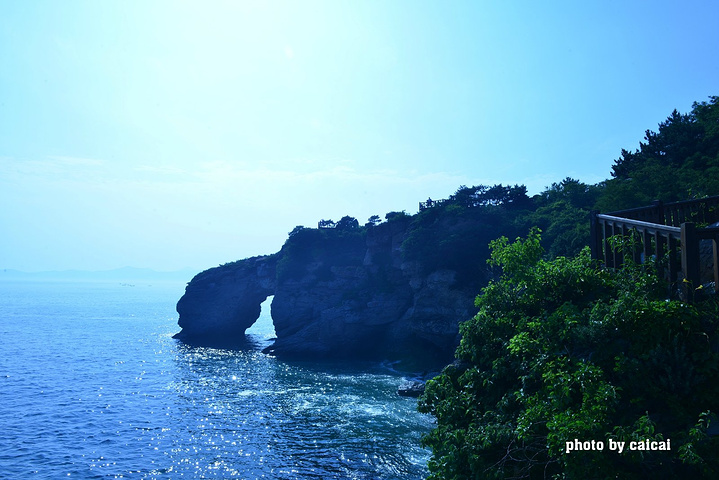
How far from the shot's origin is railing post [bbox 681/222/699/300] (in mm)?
7785

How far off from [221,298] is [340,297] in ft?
79.9

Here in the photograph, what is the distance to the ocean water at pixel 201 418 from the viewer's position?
23.8 metres

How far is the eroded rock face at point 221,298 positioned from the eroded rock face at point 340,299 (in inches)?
6.8

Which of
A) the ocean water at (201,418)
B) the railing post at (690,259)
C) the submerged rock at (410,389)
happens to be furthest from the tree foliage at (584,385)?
the submerged rock at (410,389)

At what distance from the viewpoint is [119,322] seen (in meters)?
97.8

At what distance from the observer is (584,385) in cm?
707

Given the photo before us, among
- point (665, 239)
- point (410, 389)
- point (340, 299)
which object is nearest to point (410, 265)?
point (340, 299)

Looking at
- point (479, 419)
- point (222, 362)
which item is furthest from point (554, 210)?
point (479, 419)

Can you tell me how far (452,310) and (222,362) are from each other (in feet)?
94.2

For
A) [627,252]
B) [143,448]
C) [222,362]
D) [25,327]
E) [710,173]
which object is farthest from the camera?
[25,327]

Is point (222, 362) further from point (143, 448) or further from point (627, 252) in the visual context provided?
point (627, 252)

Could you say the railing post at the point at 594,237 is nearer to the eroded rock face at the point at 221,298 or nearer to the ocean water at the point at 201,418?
the ocean water at the point at 201,418

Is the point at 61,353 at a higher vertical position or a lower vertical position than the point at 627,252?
Answer: lower

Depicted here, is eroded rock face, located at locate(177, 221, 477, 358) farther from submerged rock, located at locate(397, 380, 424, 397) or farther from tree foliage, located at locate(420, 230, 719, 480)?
tree foliage, located at locate(420, 230, 719, 480)
